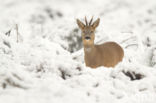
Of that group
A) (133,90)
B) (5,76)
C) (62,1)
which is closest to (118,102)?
(133,90)

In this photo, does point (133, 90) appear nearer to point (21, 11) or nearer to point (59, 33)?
point (59, 33)

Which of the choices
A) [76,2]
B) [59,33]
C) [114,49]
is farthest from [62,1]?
[114,49]

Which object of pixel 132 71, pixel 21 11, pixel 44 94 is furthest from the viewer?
pixel 21 11

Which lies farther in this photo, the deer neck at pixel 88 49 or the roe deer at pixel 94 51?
the deer neck at pixel 88 49

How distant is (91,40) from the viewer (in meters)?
6.25

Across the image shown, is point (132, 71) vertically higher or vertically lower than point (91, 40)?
lower

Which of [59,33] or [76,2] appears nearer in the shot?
[59,33]

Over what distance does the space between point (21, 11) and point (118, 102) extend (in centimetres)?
1795

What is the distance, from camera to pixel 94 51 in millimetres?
6391

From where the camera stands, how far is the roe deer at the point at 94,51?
20.3 feet

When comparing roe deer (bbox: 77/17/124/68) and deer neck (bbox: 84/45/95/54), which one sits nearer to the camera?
roe deer (bbox: 77/17/124/68)

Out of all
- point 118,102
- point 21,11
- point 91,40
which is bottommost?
point 118,102

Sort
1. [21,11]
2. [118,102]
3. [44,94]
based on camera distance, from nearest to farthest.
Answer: [44,94]
[118,102]
[21,11]

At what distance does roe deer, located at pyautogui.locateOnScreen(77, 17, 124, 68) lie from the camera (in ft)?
20.3
